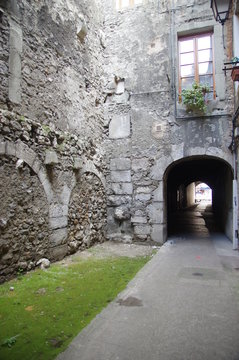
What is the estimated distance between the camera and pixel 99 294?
297cm

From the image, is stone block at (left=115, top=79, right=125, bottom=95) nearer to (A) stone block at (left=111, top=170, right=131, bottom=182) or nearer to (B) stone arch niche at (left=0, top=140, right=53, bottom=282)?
(A) stone block at (left=111, top=170, right=131, bottom=182)

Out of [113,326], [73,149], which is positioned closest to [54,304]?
[113,326]

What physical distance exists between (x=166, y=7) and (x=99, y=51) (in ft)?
5.88

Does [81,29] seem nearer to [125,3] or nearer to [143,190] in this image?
[125,3]

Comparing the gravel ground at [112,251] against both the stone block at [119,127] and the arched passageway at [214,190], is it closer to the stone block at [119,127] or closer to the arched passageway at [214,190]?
the arched passageway at [214,190]

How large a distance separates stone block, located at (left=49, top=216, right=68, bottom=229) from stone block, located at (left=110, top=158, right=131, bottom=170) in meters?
2.08

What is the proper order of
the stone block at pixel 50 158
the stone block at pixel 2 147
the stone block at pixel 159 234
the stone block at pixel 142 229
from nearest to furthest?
the stone block at pixel 2 147, the stone block at pixel 50 158, the stone block at pixel 159 234, the stone block at pixel 142 229

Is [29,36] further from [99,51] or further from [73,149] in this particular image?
[99,51]

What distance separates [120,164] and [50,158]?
236 centimetres

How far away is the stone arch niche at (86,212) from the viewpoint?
4.76 m

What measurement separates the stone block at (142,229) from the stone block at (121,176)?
107cm

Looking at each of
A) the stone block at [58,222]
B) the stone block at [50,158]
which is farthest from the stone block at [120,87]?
the stone block at [58,222]

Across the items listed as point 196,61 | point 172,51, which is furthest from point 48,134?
point 196,61

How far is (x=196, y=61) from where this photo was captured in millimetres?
5816
